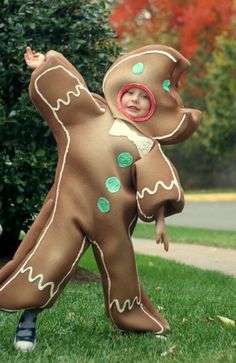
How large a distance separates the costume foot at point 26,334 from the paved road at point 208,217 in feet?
37.5

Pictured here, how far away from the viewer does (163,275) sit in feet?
30.6

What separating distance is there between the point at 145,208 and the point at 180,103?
0.72 m

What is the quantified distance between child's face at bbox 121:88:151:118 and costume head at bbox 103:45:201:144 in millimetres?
23

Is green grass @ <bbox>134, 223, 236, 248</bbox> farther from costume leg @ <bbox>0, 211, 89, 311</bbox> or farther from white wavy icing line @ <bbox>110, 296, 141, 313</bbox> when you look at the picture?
costume leg @ <bbox>0, 211, 89, 311</bbox>

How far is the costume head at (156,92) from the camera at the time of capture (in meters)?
5.07

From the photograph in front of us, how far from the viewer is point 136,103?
5.09 metres

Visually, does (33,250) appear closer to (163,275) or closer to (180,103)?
(180,103)

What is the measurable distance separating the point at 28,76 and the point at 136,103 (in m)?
2.95

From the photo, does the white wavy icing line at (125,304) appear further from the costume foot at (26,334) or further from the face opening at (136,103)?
the face opening at (136,103)

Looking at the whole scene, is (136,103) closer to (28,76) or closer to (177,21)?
(28,76)

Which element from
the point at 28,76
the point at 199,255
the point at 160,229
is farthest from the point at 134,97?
the point at 199,255

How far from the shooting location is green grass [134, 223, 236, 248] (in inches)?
512

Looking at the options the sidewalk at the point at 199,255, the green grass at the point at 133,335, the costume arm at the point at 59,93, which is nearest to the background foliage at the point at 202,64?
the sidewalk at the point at 199,255

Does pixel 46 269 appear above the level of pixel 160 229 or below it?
below
